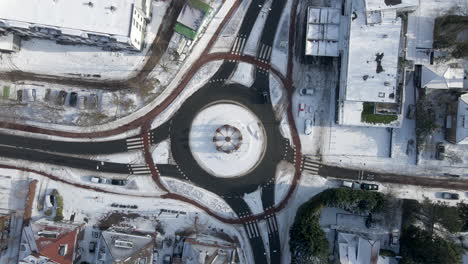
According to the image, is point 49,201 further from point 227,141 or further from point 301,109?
point 301,109

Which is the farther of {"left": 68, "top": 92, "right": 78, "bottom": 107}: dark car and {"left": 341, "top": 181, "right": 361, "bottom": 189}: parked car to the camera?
{"left": 68, "top": 92, "right": 78, "bottom": 107}: dark car

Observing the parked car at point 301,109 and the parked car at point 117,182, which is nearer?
the parked car at point 301,109

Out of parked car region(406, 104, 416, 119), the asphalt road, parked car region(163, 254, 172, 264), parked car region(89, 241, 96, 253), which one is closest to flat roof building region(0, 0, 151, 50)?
the asphalt road

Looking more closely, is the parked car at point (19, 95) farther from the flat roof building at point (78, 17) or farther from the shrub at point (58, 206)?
the shrub at point (58, 206)

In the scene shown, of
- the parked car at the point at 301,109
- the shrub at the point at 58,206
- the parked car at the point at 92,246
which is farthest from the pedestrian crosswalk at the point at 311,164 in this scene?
the shrub at the point at 58,206

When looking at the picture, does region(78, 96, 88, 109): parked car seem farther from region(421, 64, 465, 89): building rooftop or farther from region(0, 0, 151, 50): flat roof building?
region(421, 64, 465, 89): building rooftop
